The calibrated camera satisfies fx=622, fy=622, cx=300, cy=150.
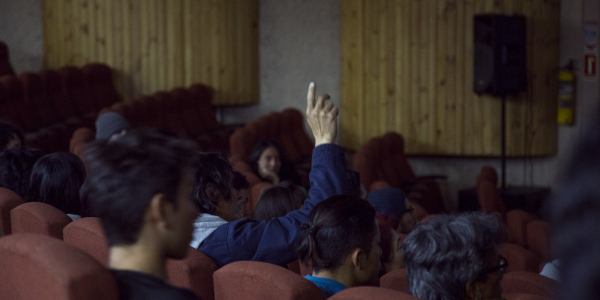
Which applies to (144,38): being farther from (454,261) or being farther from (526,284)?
(454,261)

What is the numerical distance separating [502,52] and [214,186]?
3921 millimetres

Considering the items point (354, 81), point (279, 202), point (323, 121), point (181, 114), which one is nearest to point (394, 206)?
point (279, 202)

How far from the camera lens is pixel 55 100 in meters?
5.59

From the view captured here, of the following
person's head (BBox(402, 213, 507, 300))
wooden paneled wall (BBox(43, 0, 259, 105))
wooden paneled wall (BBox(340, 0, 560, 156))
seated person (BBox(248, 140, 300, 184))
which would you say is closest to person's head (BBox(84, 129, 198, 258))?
person's head (BBox(402, 213, 507, 300))

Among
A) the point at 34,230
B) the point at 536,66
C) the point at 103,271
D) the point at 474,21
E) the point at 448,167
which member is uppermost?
the point at 474,21

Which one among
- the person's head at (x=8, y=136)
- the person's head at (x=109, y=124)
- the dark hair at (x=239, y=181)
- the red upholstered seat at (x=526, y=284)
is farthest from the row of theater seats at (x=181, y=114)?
the red upholstered seat at (x=526, y=284)

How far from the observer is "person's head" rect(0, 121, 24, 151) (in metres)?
2.56

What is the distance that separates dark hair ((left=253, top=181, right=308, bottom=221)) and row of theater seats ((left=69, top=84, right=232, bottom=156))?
2905mm

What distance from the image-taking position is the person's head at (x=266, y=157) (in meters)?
3.83

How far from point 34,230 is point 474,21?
4380 millimetres

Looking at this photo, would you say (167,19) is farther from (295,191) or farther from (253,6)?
(295,191)

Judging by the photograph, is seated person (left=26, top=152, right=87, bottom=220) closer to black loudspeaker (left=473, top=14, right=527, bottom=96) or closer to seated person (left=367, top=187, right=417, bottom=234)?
seated person (left=367, top=187, right=417, bottom=234)

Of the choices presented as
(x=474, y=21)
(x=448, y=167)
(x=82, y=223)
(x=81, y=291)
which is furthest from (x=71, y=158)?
(x=448, y=167)

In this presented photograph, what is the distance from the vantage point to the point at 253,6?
693 centimetres
